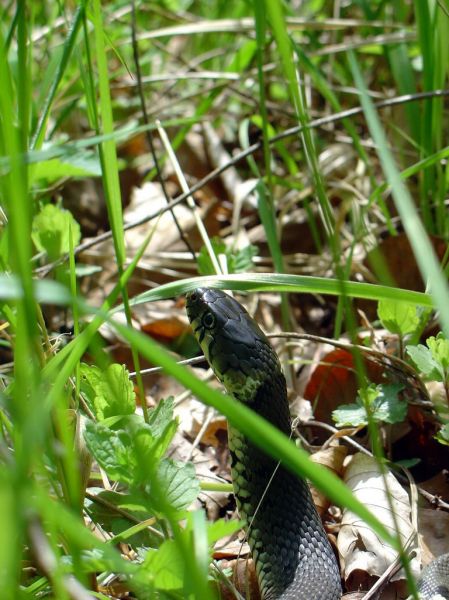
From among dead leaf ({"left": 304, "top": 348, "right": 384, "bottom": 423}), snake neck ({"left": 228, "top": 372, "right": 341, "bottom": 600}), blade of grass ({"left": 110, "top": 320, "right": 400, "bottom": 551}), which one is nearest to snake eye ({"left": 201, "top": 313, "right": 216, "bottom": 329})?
snake neck ({"left": 228, "top": 372, "right": 341, "bottom": 600})

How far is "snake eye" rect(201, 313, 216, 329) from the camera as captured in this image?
2.99 meters

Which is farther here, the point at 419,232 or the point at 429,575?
the point at 429,575

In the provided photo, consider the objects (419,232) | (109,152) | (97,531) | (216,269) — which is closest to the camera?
(419,232)

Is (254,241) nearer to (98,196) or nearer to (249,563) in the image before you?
(98,196)

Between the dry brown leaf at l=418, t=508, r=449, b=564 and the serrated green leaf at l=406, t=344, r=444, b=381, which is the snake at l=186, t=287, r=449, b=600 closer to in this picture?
the dry brown leaf at l=418, t=508, r=449, b=564

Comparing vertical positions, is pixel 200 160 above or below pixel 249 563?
above

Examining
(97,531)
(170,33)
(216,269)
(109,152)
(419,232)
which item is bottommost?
(97,531)

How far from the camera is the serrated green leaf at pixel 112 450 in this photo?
2100 millimetres

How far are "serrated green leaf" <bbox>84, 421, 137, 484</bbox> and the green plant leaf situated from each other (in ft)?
0.45

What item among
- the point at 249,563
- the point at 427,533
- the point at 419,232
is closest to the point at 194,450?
the point at 249,563

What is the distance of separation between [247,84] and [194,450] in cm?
315

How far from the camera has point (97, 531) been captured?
8.85ft

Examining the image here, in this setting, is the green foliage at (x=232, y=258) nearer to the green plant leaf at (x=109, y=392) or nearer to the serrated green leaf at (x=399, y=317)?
the serrated green leaf at (x=399, y=317)

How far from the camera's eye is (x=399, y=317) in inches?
118
